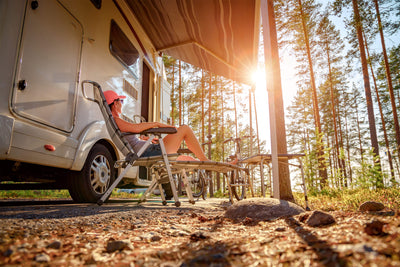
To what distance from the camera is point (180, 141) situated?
3447 mm

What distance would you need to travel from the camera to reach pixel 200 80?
19.3 metres

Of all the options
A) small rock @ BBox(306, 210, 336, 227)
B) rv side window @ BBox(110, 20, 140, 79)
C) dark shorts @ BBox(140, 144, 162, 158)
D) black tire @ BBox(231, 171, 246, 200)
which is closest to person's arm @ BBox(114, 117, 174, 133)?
dark shorts @ BBox(140, 144, 162, 158)

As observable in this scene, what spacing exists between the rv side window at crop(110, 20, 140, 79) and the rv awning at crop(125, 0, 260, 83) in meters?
0.80

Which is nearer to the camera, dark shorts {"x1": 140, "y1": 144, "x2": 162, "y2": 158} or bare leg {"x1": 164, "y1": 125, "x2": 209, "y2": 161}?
dark shorts {"x1": 140, "y1": 144, "x2": 162, "y2": 158}

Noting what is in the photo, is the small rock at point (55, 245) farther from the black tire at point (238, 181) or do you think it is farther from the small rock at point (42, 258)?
the black tire at point (238, 181)

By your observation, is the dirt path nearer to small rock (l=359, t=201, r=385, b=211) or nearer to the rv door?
small rock (l=359, t=201, r=385, b=211)

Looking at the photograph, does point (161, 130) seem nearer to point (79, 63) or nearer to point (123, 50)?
point (79, 63)

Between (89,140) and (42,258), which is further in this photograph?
(89,140)

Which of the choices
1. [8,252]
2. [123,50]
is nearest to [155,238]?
[8,252]

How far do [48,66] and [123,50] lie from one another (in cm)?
191

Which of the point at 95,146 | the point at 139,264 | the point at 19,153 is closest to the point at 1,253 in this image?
the point at 139,264

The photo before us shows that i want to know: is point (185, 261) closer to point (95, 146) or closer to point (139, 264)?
point (139, 264)

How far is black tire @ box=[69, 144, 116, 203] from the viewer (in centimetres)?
315

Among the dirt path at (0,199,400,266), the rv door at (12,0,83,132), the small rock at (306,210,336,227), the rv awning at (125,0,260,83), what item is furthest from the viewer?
the rv awning at (125,0,260,83)
